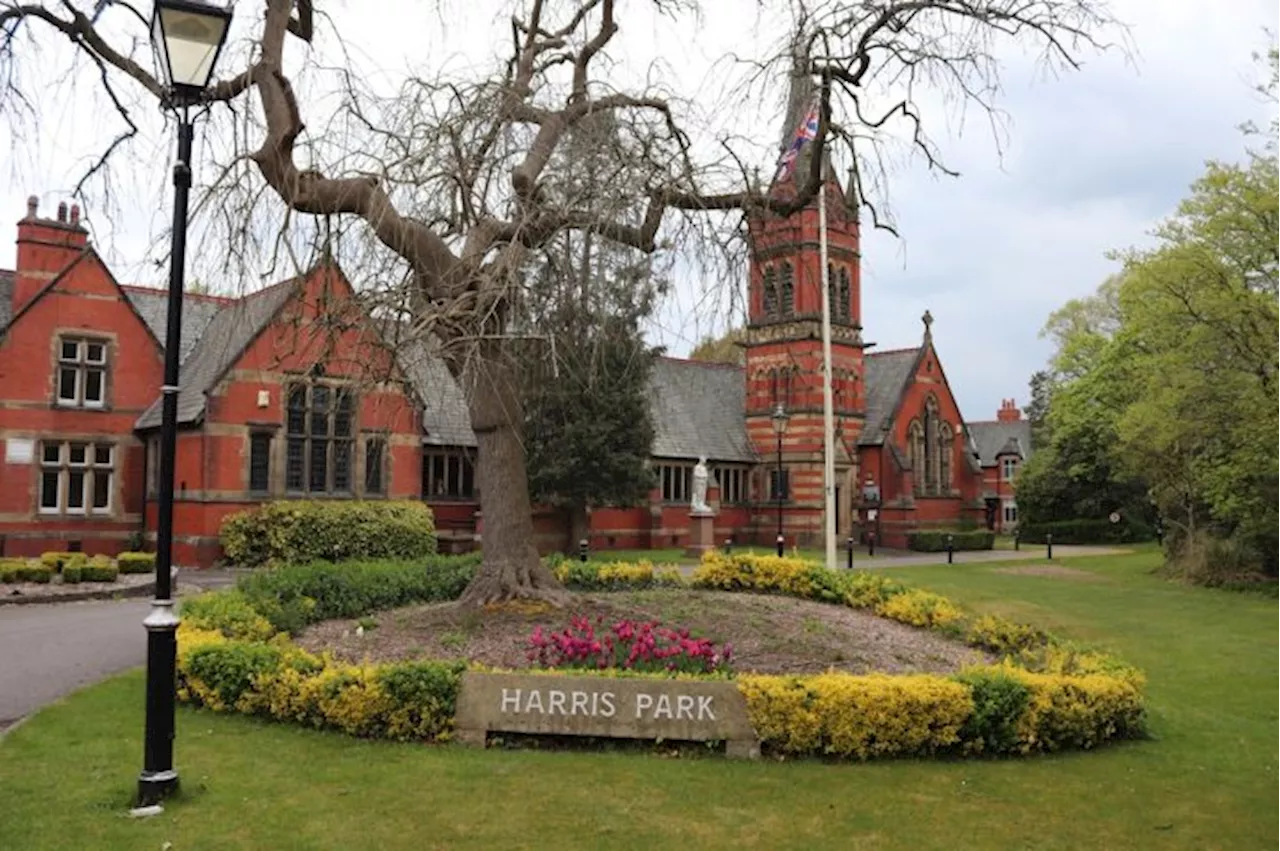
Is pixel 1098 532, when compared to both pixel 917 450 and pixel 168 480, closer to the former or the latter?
pixel 917 450

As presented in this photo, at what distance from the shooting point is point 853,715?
28.2 ft

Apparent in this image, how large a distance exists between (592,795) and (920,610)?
8646mm

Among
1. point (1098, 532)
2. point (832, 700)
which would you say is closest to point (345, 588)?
point (832, 700)

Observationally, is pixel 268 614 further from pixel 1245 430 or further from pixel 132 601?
pixel 1245 430

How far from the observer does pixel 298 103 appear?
11820 mm

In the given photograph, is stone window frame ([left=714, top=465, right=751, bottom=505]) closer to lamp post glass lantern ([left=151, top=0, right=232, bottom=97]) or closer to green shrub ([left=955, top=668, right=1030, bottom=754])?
green shrub ([left=955, top=668, right=1030, bottom=754])

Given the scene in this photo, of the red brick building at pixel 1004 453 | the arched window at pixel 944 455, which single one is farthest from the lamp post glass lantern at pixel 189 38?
the red brick building at pixel 1004 453

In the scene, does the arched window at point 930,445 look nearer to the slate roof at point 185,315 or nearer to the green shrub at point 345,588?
the slate roof at point 185,315

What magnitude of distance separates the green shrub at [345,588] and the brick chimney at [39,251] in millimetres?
18655

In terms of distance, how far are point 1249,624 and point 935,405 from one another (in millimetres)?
30621

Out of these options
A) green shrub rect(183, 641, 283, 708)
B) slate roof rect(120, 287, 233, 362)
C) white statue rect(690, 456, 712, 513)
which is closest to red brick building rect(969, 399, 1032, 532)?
white statue rect(690, 456, 712, 513)

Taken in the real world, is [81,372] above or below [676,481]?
above

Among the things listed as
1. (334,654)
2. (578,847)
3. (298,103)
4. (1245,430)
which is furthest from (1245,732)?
(1245,430)

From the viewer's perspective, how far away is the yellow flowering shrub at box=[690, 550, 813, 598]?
690 inches
